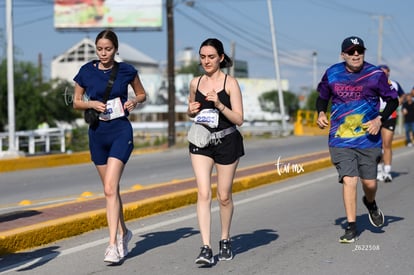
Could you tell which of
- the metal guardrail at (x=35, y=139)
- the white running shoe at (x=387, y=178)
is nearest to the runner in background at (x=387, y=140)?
the white running shoe at (x=387, y=178)

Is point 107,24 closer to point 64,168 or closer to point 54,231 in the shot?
point 64,168

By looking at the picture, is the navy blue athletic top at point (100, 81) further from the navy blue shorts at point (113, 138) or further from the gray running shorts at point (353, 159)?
the gray running shorts at point (353, 159)

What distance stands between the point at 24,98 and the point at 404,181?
29393mm

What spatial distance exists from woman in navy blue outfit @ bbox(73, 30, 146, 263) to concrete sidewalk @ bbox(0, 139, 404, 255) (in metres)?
1.17

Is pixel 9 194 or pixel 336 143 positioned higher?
pixel 336 143

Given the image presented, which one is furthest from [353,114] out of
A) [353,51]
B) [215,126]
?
[215,126]

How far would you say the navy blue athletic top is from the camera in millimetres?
6500

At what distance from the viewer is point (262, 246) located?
714 centimetres

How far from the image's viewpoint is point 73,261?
660cm

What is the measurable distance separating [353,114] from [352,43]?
2.10 ft

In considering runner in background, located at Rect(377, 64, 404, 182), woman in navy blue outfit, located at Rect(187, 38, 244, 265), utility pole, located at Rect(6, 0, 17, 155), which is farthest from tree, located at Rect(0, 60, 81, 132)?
woman in navy blue outfit, located at Rect(187, 38, 244, 265)

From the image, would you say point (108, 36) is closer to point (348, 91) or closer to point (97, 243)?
point (97, 243)

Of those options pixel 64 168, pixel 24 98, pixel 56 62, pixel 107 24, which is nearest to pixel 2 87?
pixel 24 98

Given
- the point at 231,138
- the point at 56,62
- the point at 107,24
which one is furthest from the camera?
the point at 56,62
